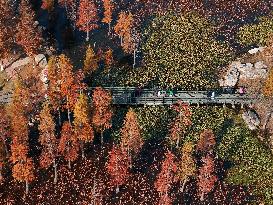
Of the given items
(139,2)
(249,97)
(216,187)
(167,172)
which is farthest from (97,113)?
(139,2)

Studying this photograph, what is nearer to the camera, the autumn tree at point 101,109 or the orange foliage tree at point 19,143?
the orange foliage tree at point 19,143

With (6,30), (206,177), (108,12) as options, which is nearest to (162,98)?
(206,177)

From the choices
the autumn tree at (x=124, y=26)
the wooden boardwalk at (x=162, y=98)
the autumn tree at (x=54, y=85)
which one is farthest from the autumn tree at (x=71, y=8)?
the autumn tree at (x=54, y=85)

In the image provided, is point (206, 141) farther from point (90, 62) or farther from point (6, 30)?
point (6, 30)

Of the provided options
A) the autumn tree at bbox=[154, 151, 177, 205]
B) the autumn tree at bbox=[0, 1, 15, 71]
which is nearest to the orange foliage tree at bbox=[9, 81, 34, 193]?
the autumn tree at bbox=[0, 1, 15, 71]

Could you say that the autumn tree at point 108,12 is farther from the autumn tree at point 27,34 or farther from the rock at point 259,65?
the rock at point 259,65

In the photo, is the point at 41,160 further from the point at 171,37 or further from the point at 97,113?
the point at 171,37

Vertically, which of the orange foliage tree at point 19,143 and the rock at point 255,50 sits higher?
the rock at point 255,50
